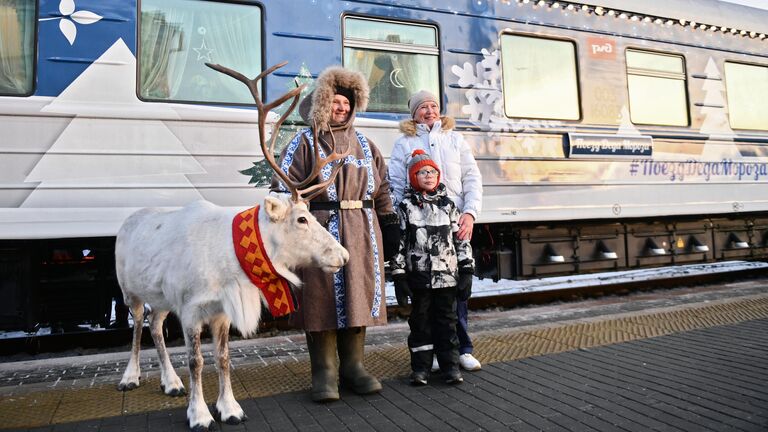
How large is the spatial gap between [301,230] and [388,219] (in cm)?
75

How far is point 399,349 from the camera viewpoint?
456 cm

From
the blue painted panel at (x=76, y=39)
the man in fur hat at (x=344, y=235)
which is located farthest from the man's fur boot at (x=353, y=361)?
the blue painted panel at (x=76, y=39)

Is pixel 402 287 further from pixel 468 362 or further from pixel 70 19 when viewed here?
pixel 70 19

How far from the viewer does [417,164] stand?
12.1 feet

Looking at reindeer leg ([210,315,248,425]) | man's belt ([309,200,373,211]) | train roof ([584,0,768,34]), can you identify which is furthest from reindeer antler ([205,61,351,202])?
train roof ([584,0,768,34])

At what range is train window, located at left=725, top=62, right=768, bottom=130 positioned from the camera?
24.5 feet

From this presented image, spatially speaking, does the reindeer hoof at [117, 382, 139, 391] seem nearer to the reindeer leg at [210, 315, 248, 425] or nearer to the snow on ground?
the reindeer leg at [210, 315, 248, 425]

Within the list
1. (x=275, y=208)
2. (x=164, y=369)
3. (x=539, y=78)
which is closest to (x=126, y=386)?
(x=164, y=369)

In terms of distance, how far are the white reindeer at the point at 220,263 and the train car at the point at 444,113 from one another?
1410 mm

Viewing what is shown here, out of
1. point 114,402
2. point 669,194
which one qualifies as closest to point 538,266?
point 669,194

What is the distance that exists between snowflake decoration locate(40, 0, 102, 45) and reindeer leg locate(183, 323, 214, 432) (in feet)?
8.70

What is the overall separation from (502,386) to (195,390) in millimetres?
1772

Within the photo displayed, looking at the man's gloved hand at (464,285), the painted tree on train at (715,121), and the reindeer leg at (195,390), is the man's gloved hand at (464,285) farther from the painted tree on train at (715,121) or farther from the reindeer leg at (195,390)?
the painted tree on train at (715,121)

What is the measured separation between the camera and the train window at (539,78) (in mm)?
5977
